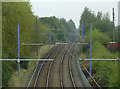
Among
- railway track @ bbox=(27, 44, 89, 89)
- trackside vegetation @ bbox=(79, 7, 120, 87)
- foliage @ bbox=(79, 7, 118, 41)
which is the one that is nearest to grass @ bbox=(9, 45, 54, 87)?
railway track @ bbox=(27, 44, 89, 89)

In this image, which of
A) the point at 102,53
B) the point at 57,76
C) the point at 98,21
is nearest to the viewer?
the point at 102,53

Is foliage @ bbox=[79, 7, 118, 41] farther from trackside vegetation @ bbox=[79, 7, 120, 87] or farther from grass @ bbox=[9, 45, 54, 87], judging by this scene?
grass @ bbox=[9, 45, 54, 87]

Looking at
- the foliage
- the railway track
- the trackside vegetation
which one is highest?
the foliage

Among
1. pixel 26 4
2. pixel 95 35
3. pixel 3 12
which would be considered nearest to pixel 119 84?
pixel 3 12

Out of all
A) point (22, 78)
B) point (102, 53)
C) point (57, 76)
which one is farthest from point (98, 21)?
point (22, 78)

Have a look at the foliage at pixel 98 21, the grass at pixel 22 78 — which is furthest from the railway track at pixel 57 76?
the foliage at pixel 98 21

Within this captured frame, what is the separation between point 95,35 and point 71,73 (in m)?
6.29

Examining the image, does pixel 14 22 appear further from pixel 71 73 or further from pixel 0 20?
pixel 71 73

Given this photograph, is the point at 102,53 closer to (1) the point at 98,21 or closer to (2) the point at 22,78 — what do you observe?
(2) the point at 22,78

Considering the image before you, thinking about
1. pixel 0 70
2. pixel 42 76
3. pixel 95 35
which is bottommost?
pixel 42 76

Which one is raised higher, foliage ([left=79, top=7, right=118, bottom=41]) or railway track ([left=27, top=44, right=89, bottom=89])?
foliage ([left=79, top=7, right=118, bottom=41])

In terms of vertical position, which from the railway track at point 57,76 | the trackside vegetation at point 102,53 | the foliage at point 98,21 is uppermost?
the foliage at point 98,21

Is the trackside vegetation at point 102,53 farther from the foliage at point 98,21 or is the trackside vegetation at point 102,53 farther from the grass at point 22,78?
the grass at point 22,78

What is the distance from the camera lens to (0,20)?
52.5 ft
